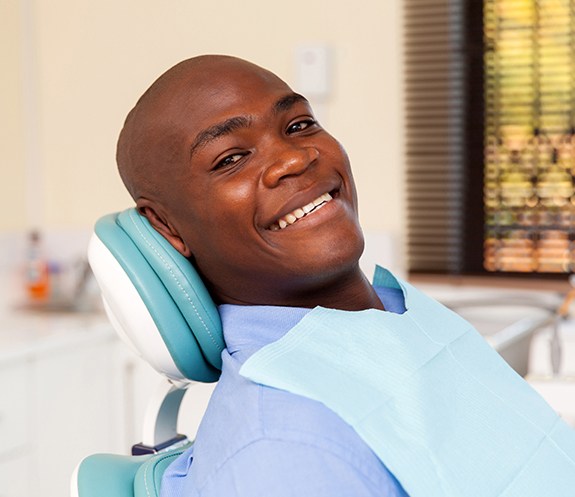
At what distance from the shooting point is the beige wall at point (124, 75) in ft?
8.97

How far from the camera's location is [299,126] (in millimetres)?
1099

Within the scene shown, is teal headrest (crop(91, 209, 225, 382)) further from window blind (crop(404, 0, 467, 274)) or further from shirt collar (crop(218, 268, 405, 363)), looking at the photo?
window blind (crop(404, 0, 467, 274))

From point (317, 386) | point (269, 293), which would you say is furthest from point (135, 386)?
point (317, 386)

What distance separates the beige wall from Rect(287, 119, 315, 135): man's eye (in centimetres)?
165

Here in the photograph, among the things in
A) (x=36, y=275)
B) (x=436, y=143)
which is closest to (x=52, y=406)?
(x=36, y=275)

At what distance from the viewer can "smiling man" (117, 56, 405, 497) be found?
101cm

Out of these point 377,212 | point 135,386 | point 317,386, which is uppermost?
point 317,386

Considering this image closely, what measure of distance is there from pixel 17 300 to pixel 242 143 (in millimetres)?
2232

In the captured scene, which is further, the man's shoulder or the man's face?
the man's face

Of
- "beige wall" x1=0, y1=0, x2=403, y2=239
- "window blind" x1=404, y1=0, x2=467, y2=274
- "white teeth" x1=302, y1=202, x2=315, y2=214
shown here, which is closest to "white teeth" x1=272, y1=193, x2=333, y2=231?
"white teeth" x1=302, y1=202, x2=315, y2=214

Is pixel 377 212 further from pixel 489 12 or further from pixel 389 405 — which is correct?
pixel 389 405

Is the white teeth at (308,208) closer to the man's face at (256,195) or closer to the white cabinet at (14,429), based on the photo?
the man's face at (256,195)

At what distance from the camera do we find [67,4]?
3.10 metres

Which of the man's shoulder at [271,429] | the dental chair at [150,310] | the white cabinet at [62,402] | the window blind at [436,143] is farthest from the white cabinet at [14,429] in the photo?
the man's shoulder at [271,429]
